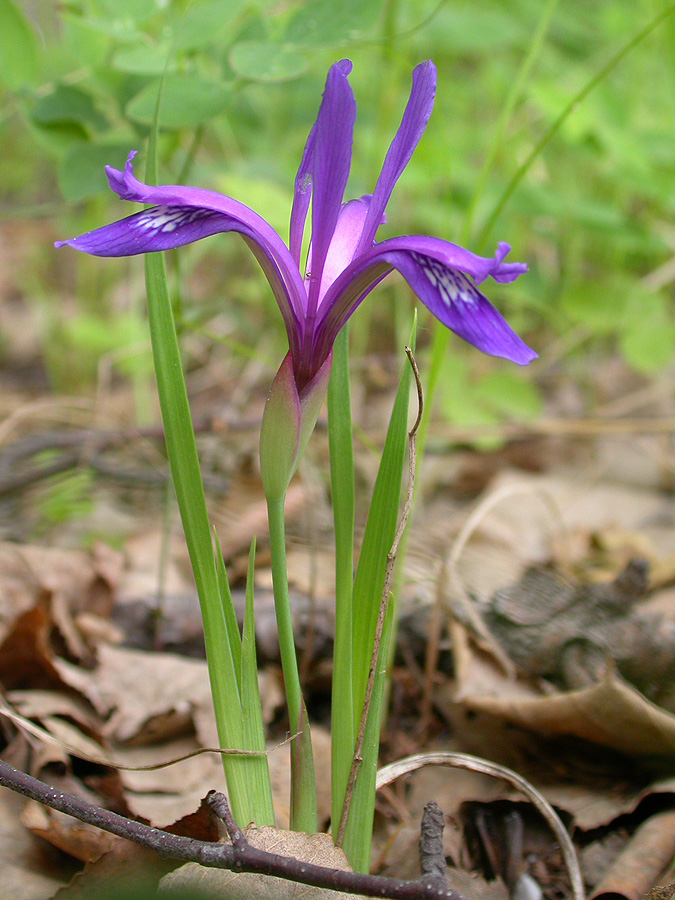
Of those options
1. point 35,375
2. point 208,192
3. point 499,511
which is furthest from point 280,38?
point 35,375

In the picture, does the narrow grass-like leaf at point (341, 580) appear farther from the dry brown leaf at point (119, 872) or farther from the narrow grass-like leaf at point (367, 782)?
the dry brown leaf at point (119, 872)

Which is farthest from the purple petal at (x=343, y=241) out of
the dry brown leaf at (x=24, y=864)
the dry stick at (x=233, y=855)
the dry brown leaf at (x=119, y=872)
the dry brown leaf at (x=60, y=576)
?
the dry brown leaf at (x=60, y=576)

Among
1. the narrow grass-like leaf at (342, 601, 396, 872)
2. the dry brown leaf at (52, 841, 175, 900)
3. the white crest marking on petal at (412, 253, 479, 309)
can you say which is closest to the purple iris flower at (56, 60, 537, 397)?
the white crest marking on petal at (412, 253, 479, 309)

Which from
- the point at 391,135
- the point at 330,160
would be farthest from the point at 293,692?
the point at 391,135

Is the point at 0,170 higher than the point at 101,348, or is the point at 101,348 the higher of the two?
the point at 0,170

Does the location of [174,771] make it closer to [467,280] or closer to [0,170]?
[467,280]

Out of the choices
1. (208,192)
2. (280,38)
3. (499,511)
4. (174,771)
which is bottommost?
(499,511)

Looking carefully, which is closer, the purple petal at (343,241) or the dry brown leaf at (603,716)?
the purple petal at (343,241)
